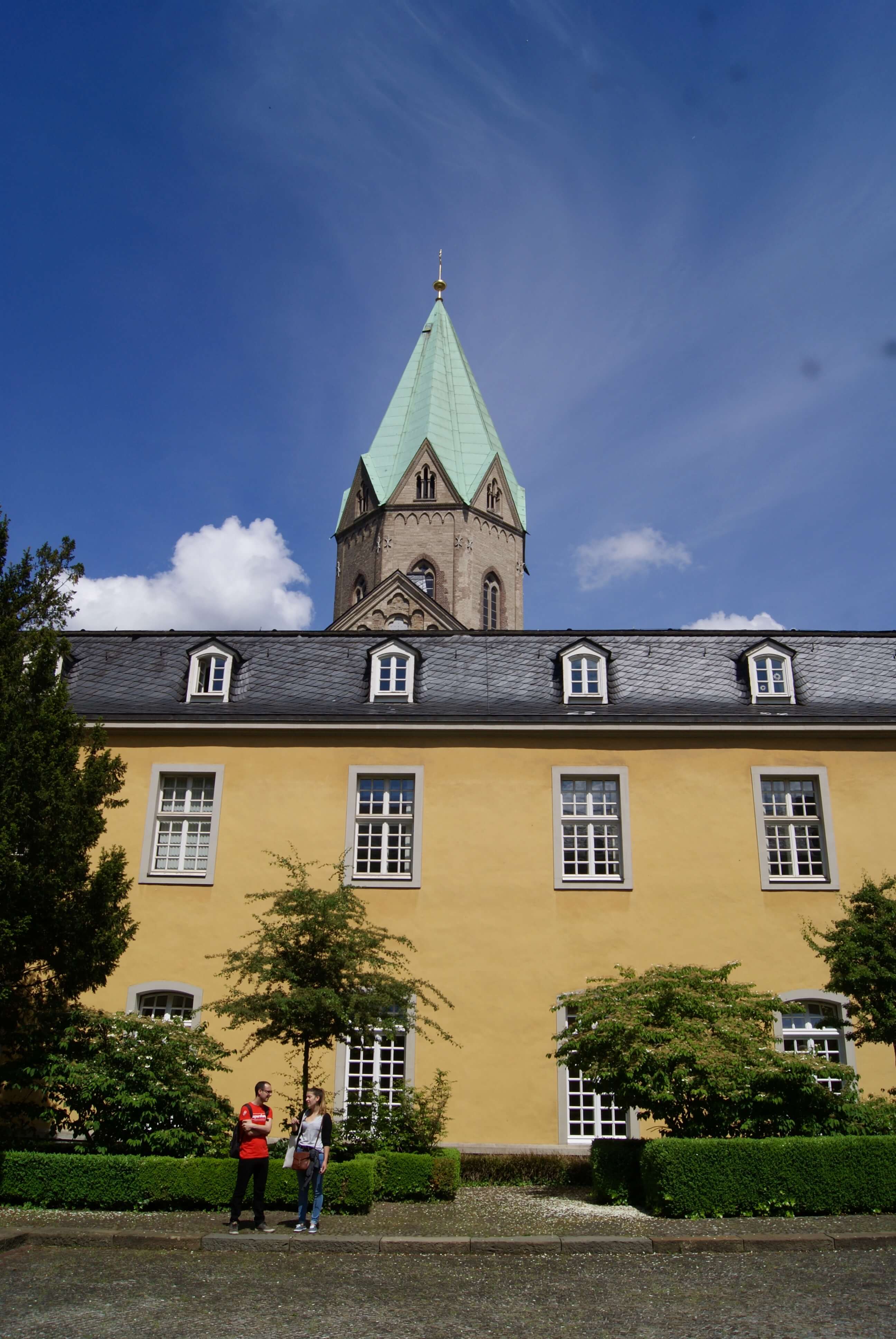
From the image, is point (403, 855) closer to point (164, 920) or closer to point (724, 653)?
point (164, 920)

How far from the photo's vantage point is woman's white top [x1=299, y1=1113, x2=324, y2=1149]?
36.9ft

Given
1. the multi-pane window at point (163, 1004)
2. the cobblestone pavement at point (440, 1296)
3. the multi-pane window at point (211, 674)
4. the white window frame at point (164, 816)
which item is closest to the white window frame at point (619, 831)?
the white window frame at point (164, 816)

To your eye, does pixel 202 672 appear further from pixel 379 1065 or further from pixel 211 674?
pixel 379 1065

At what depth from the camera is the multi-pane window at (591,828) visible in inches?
727

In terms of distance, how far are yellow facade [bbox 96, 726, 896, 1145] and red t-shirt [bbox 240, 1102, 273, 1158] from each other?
589cm

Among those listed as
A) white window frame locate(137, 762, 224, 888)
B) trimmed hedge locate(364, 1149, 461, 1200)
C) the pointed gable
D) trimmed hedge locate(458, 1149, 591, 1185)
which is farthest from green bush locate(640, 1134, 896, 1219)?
the pointed gable

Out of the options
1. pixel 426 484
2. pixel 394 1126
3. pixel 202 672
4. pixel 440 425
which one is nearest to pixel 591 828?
pixel 394 1126

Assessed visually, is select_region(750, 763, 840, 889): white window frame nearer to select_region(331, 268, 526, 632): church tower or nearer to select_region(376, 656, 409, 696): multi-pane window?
select_region(376, 656, 409, 696): multi-pane window

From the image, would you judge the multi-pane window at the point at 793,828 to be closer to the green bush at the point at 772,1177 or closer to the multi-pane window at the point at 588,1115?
the multi-pane window at the point at 588,1115

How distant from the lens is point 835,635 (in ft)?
67.3

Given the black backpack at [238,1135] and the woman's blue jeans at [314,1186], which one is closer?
the woman's blue jeans at [314,1186]

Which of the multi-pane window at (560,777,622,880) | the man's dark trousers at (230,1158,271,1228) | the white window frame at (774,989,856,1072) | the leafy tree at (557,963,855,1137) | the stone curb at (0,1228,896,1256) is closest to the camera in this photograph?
the stone curb at (0,1228,896,1256)

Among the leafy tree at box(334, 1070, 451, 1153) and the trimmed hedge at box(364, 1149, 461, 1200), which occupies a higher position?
the leafy tree at box(334, 1070, 451, 1153)

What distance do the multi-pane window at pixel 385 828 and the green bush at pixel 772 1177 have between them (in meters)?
7.68
